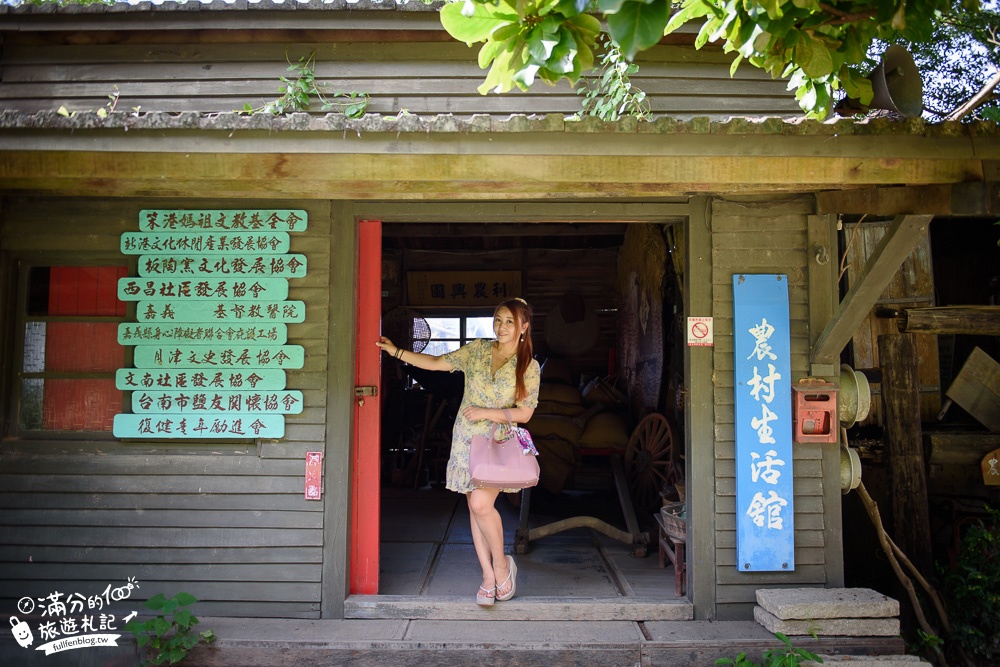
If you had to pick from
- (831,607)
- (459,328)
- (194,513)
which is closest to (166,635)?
(194,513)

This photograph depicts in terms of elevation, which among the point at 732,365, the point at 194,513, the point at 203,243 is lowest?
the point at 194,513

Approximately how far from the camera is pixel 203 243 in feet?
15.2

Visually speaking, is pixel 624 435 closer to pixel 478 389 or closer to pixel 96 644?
pixel 478 389

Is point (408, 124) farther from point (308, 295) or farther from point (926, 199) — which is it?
point (926, 199)

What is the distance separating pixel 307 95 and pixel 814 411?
13.1 ft

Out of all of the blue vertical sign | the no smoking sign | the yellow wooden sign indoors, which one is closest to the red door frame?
the no smoking sign

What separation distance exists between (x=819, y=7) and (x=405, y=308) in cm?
756

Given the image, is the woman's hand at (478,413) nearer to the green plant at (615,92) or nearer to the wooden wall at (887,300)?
the green plant at (615,92)

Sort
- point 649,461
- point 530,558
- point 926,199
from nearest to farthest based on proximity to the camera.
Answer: point 926,199, point 530,558, point 649,461

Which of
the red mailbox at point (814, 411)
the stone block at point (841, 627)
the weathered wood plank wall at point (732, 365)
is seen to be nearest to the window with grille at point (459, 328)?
the weathered wood plank wall at point (732, 365)

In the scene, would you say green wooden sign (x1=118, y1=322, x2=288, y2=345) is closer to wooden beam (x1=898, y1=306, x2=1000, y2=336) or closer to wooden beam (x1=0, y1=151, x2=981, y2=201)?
wooden beam (x1=0, y1=151, x2=981, y2=201)

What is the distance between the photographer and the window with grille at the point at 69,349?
473 centimetres

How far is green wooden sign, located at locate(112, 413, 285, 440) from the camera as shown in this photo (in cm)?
457

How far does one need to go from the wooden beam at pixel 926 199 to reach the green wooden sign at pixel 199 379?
3.69 metres
